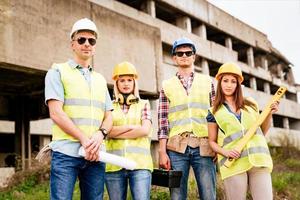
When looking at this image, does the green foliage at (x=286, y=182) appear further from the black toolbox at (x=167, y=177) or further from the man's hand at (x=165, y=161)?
the black toolbox at (x=167, y=177)

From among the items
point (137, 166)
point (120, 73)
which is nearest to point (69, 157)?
point (137, 166)

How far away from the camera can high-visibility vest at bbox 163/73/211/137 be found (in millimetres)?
4023

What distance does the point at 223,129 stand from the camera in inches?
148

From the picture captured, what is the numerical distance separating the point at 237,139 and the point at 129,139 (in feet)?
3.11

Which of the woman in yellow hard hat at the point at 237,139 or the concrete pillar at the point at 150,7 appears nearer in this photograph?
the woman in yellow hard hat at the point at 237,139

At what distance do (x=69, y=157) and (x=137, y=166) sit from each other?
0.72 meters

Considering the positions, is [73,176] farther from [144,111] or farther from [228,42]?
[228,42]

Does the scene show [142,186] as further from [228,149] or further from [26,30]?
[26,30]

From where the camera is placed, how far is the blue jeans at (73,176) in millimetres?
3023

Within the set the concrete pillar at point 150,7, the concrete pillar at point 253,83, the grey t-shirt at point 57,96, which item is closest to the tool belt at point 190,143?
the grey t-shirt at point 57,96

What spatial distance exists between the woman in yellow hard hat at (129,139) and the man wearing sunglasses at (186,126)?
0.98 feet

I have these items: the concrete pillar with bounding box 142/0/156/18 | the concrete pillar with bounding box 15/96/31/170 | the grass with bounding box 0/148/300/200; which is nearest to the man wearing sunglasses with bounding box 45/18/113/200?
the grass with bounding box 0/148/300/200

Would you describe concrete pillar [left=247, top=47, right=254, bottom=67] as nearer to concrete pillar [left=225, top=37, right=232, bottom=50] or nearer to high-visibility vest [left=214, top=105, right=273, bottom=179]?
concrete pillar [left=225, top=37, right=232, bottom=50]

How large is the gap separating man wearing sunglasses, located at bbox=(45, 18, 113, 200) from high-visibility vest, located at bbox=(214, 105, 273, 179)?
3.39 ft
